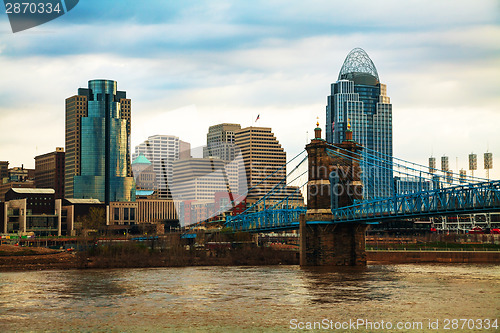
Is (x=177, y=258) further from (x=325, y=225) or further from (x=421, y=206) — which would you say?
(x=421, y=206)

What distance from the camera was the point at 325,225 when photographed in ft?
370

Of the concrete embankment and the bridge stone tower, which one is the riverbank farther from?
the bridge stone tower

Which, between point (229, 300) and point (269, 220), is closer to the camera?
point (229, 300)

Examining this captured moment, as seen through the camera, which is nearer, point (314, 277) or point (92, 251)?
point (314, 277)

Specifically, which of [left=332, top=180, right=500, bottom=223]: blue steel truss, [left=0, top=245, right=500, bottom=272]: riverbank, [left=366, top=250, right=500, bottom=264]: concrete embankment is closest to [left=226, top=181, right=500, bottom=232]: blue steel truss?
[left=332, top=180, right=500, bottom=223]: blue steel truss

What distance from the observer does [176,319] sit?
51.4m

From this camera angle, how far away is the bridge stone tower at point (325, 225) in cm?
11194

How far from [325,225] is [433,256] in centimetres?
3166

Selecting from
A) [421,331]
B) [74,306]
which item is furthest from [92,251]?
[421,331]

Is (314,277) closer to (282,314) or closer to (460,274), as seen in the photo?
(460,274)

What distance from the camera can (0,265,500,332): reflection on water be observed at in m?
50.5

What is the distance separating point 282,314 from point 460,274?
45.0 metres

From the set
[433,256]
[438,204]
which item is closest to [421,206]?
[438,204]

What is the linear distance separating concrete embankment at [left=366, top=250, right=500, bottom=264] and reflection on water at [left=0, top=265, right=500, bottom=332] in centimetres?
3775
